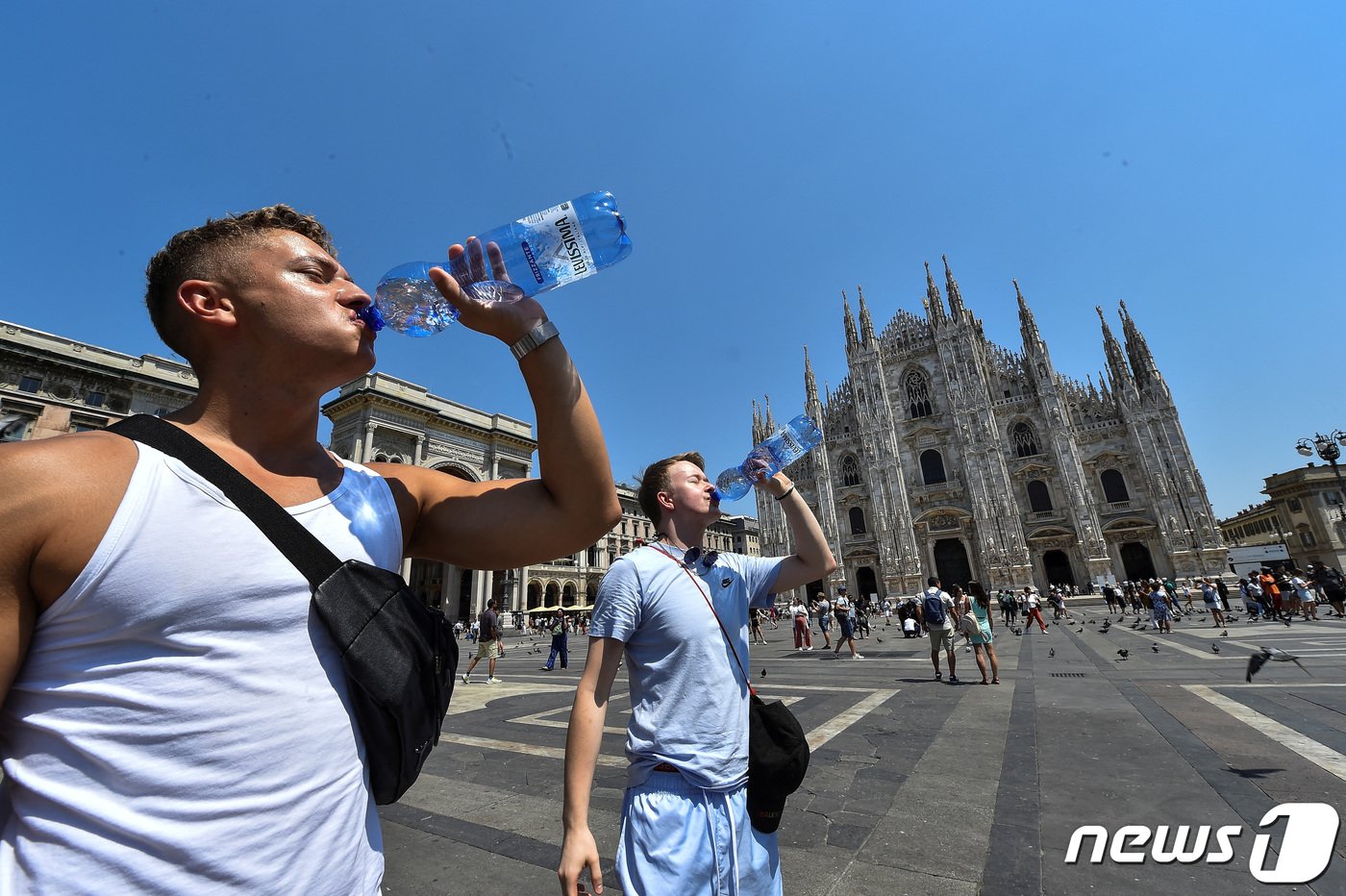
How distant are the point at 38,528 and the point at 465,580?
35165 millimetres

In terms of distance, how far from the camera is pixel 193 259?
3.72ft

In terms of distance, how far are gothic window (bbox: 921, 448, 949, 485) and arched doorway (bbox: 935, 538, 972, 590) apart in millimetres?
3970

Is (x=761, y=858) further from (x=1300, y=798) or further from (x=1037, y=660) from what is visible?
(x=1037, y=660)

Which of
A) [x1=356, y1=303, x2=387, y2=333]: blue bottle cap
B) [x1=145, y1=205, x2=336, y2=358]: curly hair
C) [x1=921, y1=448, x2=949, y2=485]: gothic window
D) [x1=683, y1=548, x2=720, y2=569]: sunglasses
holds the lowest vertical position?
[x1=683, y1=548, x2=720, y2=569]: sunglasses

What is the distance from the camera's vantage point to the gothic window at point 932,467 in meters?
35.0

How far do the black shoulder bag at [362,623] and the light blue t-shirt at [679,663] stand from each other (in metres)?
0.80

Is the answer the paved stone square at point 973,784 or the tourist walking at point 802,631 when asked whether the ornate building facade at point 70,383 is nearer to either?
the tourist walking at point 802,631

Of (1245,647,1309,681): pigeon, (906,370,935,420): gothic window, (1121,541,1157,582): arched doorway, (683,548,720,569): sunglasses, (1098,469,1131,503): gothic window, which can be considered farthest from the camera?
(906,370,935,420): gothic window

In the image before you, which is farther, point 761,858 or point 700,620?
point 700,620

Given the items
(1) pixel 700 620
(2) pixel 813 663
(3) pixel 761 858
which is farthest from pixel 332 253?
(2) pixel 813 663

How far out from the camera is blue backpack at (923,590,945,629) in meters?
8.23

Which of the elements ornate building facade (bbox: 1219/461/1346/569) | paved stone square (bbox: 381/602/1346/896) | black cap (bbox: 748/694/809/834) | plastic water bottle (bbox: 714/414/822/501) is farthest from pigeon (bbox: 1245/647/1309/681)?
ornate building facade (bbox: 1219/461/1346/569)

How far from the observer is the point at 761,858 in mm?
1608

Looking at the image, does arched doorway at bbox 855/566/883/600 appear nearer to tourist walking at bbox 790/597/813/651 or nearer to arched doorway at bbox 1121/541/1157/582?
arched doorway at bbox 1121/541/1157/582
